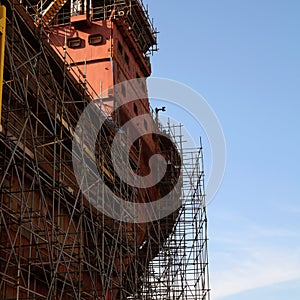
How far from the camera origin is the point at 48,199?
2072 cm

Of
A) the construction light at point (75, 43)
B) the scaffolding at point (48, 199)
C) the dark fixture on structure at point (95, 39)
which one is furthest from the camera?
the construction light at point (75, 43)

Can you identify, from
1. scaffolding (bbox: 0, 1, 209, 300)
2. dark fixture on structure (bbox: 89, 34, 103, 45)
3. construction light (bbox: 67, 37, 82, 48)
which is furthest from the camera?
construction light (bbox: 67, 37, 82, 48)

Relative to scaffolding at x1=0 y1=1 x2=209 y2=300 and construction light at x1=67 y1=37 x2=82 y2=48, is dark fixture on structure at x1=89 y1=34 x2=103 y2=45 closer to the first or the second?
construction light at x1=67 y1=37 x2=82 y2=48

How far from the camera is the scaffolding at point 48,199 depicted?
58.7 ft

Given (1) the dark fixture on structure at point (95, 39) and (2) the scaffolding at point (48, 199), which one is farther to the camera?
(1) the dark fixture on structure at point (95, 39)

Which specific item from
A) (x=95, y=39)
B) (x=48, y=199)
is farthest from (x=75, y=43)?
(x=48, y=199)

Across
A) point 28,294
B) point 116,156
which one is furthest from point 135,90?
point 28,294

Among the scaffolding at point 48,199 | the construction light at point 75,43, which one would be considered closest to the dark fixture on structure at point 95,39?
the construction light at point 75,43

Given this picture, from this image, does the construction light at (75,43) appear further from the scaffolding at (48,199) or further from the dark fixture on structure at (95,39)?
the scaffolding at (48,199)

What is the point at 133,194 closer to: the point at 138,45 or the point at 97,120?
the point at 97,120

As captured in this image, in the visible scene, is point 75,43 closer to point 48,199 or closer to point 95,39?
point 95,39

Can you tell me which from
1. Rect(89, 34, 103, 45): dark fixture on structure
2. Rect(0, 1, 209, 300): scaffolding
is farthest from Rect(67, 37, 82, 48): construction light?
Rect(0, 1, 209, 300): scaffolding

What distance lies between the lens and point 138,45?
3334cm

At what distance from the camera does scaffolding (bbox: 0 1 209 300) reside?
17.9 m
